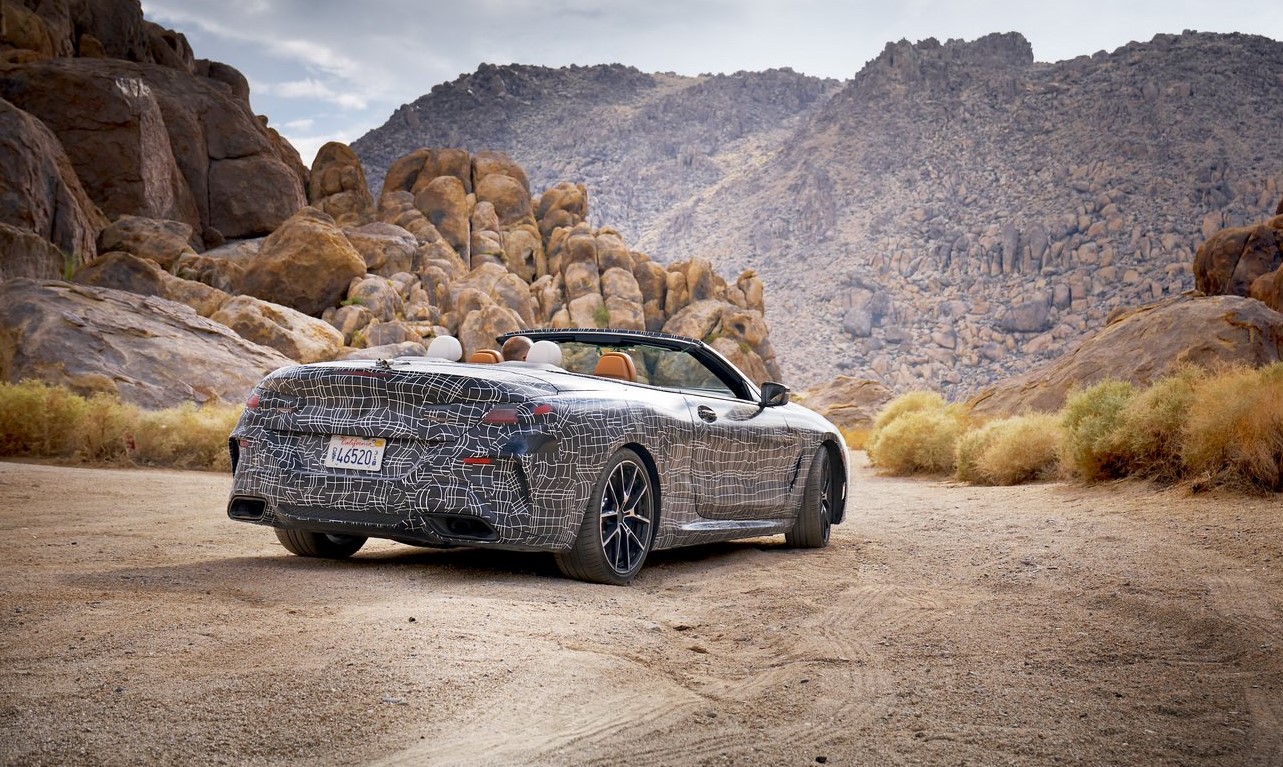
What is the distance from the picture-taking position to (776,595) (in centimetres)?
675

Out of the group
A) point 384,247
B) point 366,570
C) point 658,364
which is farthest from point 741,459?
point 384,247

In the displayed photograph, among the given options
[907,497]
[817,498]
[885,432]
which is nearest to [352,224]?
[885,432]

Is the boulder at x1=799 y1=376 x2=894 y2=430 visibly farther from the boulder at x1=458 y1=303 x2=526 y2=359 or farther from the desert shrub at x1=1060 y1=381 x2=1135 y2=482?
the desert shrub at x1=1060 y1=381 x2=1135 y2=482

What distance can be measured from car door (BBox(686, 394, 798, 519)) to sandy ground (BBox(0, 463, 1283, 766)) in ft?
1.45

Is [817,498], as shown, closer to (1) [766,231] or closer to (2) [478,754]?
(2) [478,754]

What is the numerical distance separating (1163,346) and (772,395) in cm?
1258

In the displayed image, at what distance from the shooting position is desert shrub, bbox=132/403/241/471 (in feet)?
54.3

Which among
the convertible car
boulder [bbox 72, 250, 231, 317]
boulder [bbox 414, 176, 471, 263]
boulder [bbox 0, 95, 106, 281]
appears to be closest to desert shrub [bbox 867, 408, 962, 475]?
the convertible car

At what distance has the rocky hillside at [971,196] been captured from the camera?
280 feet

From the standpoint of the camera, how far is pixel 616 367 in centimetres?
725

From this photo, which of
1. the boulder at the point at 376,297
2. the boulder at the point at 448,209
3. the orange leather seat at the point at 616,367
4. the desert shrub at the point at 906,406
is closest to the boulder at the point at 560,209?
the boulder at the point at 448,209

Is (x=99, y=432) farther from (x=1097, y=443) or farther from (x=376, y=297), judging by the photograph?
(x=376, y=297)

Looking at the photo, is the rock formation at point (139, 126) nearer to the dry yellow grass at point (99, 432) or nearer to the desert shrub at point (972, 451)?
the dry yellow grass at point (99, 432)

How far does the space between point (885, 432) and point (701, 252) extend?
286 feet
